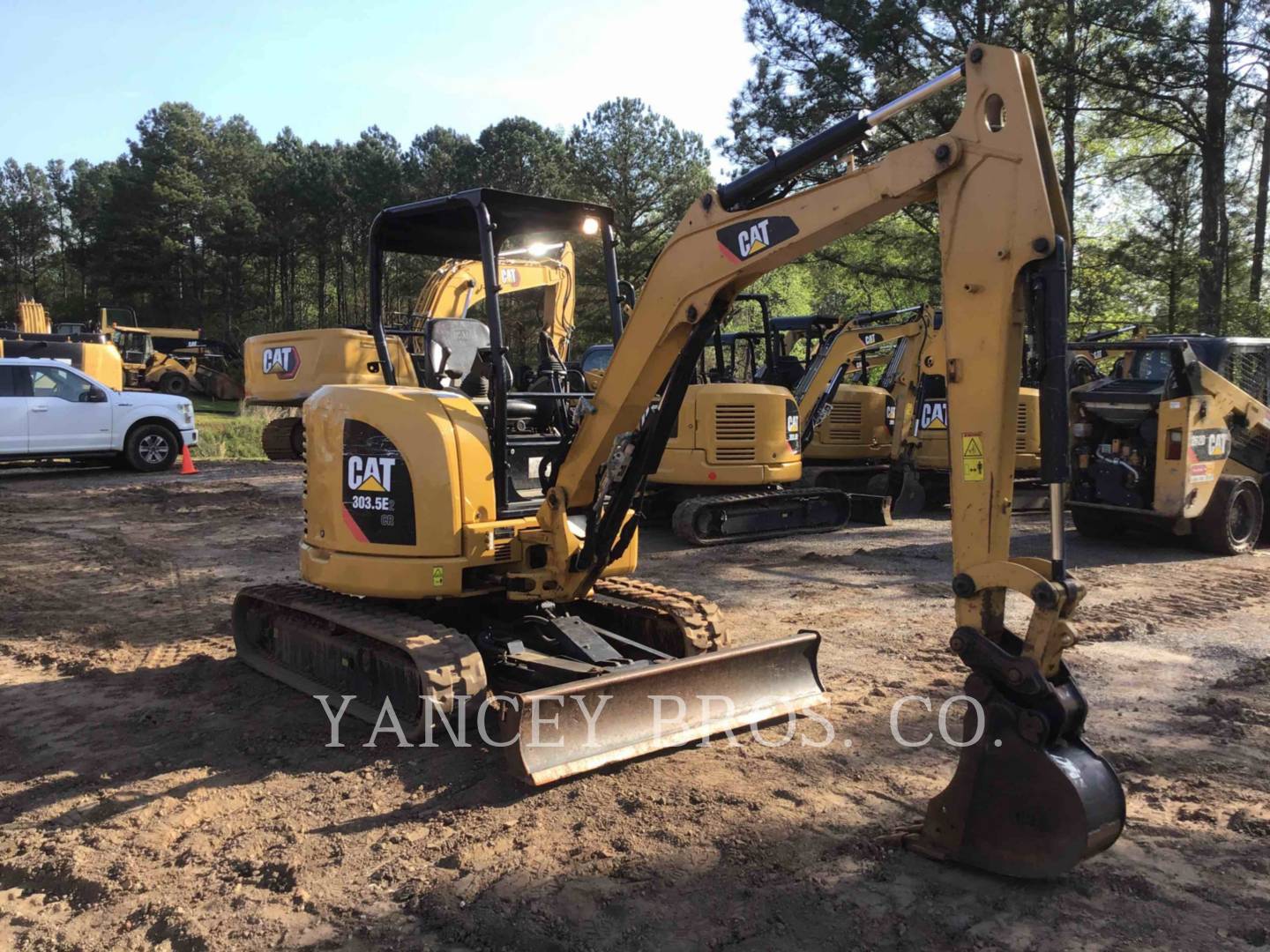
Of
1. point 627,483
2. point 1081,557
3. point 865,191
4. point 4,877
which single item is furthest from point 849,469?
point 4,877

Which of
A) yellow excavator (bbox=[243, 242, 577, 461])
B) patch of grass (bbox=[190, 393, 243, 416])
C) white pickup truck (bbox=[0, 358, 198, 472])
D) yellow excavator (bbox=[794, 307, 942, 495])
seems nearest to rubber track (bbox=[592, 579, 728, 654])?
yellow excavator (bbox=[243, 242, 577, 461])

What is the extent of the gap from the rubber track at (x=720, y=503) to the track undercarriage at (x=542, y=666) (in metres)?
4.20

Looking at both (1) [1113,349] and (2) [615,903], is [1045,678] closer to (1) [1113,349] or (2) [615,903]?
(2) [615,903]

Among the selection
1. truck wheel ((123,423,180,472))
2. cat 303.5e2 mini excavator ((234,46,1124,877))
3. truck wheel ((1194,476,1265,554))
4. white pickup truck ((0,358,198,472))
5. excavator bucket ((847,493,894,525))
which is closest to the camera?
cat 303.5e2 mini excavator ((234,46,1124,877))

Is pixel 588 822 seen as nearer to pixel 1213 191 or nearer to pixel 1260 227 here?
pixel 1213 191

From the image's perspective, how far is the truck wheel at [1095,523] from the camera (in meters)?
10.1

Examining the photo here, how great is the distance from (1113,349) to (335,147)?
48.8m

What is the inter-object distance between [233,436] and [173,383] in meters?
11.5

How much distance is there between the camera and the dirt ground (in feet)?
9.95

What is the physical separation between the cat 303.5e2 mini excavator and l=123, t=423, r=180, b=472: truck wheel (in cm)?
1097

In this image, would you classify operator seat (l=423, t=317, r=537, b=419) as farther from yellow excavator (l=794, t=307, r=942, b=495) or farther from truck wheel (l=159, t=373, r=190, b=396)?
truck wheel (l=159, t=373, r=190, b=396)

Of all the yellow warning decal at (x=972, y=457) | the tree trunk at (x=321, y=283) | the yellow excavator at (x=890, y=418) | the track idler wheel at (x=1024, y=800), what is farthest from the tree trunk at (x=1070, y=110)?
the tree trunk at (x=321, y=283)

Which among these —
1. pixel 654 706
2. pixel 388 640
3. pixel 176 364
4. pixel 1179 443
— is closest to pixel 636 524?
pixel 654 706

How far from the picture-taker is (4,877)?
336 cm
